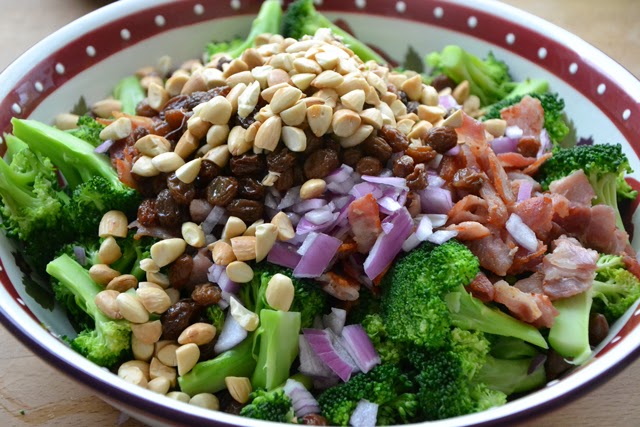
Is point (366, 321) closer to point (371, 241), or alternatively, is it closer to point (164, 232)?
point (371, 241)

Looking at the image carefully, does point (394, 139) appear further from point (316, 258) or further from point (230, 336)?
point (230, 336)

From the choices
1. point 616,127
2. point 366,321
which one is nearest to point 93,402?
point 366,321

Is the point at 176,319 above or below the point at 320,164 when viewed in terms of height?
below

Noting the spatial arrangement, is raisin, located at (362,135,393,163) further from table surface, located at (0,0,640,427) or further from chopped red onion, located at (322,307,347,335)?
table surface, located at (0,0,640,427)

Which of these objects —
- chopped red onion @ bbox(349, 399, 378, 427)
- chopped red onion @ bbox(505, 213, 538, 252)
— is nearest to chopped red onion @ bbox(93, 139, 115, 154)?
chopped red onion @ bbox(349, 399, 378, 427)

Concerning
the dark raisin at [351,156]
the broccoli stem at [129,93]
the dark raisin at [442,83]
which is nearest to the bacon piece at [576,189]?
the dark raisin at [351,156]

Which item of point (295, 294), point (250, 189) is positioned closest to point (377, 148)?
point (250, 189)

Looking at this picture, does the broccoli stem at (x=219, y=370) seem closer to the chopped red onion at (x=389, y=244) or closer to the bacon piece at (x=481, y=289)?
the chopped red onion at (x=389, y=244)
